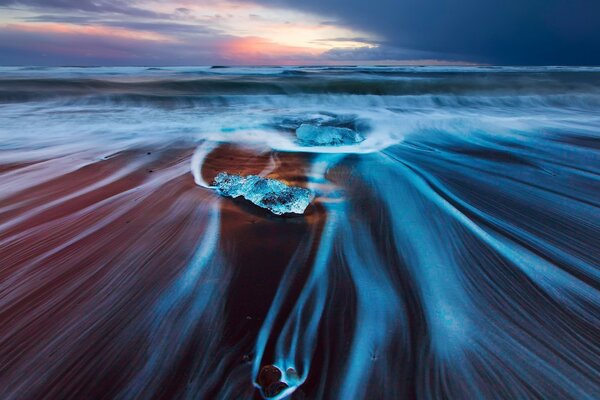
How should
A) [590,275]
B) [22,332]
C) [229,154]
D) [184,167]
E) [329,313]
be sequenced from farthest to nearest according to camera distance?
[229,154], [184,167], [590,275], [329,313], [22,332]

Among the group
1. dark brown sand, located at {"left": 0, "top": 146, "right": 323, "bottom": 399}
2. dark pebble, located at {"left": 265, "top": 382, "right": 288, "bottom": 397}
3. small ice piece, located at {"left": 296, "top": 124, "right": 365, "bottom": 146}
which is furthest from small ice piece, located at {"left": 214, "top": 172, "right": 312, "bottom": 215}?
small ice piece, located at {"left": 296, "top": 124, "right": 365, "bottom": 146}

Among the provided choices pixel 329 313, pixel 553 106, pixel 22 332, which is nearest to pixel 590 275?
pixel 329 313

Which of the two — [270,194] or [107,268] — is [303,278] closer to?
[270,194]

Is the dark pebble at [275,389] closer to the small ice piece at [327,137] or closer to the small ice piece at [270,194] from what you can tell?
the small ice piece at [270,194]

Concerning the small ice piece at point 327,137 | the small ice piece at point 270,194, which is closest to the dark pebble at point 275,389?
the small ice piece at point 270,194

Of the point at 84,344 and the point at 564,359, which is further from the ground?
the point at 564,359

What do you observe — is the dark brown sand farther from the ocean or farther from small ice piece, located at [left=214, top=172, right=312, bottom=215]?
small ice piece, located at [left=214, top=172, right=312, bottom=215]

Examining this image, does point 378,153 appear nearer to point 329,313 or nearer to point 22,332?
point 329,313
